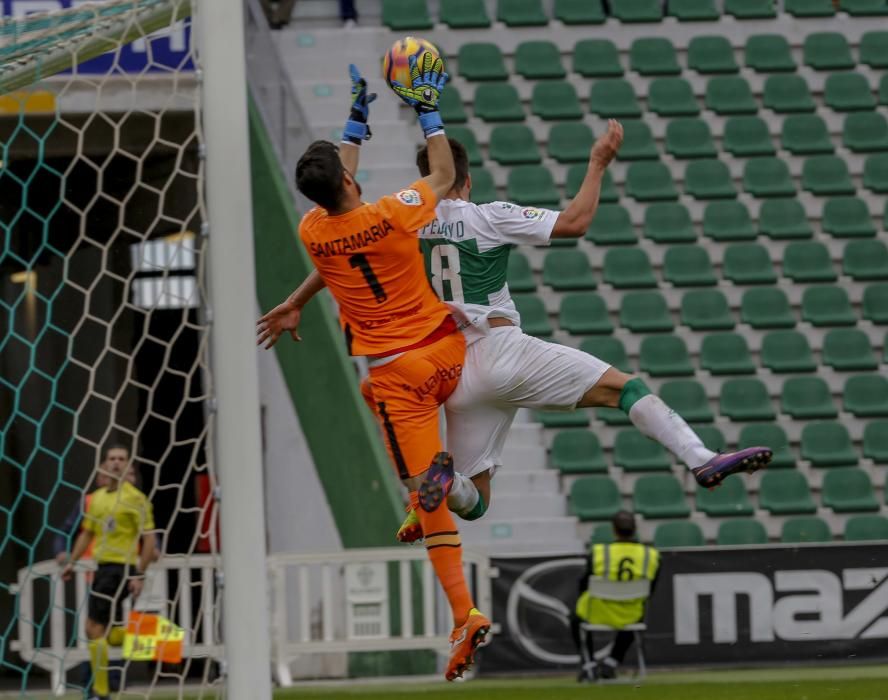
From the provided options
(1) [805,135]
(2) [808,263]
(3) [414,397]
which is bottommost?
(3) [414,397]

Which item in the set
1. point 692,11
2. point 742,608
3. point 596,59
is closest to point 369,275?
point 742,608

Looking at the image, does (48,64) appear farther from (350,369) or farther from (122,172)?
(122,172)

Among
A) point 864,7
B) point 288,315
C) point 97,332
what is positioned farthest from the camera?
point 97,332

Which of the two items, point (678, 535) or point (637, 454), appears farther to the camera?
point (637, 454)

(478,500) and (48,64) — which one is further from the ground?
(48,64)

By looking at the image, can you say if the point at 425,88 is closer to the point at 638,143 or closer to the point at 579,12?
the point at 638,143

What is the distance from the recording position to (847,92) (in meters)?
15.2

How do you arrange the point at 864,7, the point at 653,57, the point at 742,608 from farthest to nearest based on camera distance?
the point at 864,7 < the point at 653,57 < the point at 742,608

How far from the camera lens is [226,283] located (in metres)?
4.77

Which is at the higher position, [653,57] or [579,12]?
[579,12]

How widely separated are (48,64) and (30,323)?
433 inches

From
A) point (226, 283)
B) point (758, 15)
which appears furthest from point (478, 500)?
point (758, 15)

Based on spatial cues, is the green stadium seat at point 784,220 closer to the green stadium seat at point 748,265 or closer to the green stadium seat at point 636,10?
the green stadium seat at point 748,265

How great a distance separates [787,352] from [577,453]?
2.17 m
